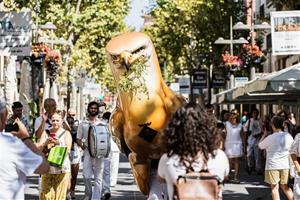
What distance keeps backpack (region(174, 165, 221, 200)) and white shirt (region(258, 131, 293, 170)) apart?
24.1ft

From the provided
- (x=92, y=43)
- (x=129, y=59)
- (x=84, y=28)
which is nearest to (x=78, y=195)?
(x=129, y=59)

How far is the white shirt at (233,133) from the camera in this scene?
20859 millimetres

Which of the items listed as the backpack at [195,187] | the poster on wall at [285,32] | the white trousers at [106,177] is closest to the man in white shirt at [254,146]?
the poster on wall at [285,32]

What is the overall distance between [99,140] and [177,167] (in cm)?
810

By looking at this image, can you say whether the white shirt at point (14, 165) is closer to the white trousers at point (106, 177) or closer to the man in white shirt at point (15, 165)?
the man in white shirt at point (15, 165)

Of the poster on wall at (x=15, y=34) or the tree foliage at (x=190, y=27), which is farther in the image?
the tree foliage at (x=190, y=27)

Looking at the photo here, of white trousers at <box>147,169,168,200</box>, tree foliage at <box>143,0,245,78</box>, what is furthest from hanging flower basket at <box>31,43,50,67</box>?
white trousers at <box>147,169,168,200</box>

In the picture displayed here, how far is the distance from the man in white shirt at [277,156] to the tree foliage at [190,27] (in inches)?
1294

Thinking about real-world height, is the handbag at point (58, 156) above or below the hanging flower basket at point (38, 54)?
below

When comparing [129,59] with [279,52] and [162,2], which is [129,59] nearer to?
[279,52]

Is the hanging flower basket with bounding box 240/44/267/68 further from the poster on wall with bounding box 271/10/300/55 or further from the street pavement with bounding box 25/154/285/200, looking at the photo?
the poster on wall with bounding box 271/10/300/55

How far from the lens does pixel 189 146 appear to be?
6656mm

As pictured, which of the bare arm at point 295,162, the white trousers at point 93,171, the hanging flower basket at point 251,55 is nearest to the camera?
the bare arm at point 295,162

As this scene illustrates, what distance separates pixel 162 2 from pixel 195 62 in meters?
4.62
